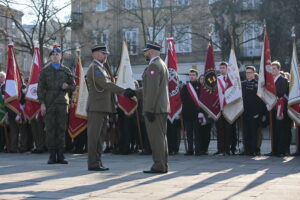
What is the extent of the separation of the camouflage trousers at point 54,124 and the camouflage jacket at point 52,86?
0.39 ft

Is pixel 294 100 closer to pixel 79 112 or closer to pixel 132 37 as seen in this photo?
pixel 79 112

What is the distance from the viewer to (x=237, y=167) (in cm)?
972

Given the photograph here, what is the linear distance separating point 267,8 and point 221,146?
18.9 metres

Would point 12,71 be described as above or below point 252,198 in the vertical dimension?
above

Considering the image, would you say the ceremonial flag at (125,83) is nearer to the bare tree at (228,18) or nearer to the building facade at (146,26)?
the building facade at (146,26)

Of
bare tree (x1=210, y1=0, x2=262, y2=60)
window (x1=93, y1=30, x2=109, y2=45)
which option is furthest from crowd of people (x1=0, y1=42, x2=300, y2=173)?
window (x1=93, y1=30, x2=109, y2=45)

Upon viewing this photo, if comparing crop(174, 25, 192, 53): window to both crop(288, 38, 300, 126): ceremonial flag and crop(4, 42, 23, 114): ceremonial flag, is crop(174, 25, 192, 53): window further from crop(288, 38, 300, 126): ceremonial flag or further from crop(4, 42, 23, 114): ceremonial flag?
crop(288, 38, 300, 126): ceremonial flag

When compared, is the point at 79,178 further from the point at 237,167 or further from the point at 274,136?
the point at 274,136

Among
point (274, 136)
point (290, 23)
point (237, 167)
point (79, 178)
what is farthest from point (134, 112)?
point (290, 23)

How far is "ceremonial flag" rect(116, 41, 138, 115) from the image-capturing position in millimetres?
13055

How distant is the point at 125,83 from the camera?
13219 mm

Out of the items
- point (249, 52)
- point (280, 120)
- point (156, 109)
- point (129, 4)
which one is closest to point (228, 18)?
point (129, 4)

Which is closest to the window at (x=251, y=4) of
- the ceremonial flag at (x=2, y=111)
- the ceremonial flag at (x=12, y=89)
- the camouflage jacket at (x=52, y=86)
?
the ceremonial flag at (x=12, y=89)

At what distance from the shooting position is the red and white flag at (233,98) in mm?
12211
